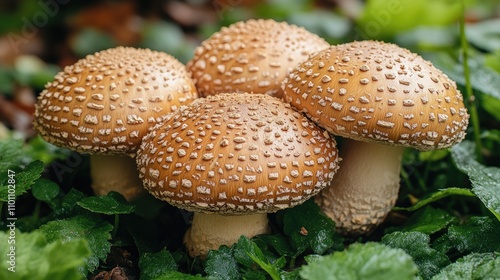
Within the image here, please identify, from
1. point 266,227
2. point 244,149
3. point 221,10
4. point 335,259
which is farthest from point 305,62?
point 221,10

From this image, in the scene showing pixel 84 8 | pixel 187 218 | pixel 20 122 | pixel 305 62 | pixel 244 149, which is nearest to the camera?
pixel 244 149

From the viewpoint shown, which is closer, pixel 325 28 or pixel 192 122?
pixel 192 122

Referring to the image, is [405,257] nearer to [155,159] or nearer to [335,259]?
[335,259]

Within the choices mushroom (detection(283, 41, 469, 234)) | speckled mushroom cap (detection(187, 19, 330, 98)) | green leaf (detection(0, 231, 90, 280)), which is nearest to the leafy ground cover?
green leaf (detection(0, 231, 90, 280))

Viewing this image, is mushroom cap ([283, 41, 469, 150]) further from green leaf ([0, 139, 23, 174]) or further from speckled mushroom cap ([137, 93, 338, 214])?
green leaf ([0, 139, 23, 174])

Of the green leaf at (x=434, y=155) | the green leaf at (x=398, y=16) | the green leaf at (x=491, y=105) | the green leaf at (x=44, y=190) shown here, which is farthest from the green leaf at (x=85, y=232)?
the green leaf at (x=398, y=16)

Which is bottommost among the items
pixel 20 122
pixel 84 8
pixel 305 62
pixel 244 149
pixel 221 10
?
pixel 20 122
